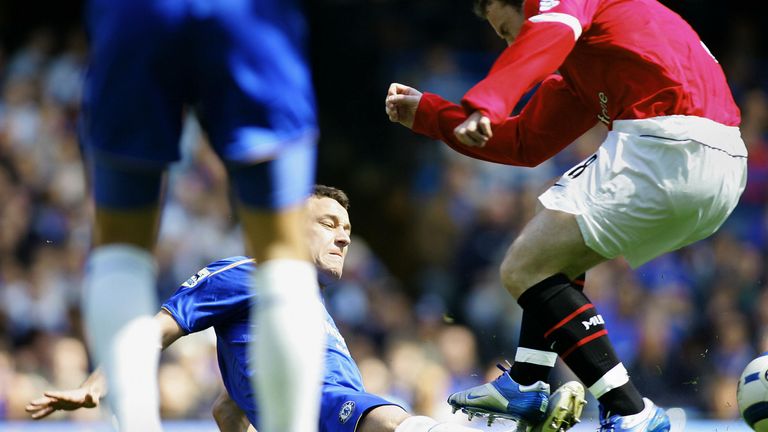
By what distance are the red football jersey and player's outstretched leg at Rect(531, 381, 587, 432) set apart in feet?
2.93

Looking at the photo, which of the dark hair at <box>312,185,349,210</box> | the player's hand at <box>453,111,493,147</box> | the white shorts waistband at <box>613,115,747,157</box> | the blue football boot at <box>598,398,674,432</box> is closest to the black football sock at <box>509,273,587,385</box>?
the blue football boot at <box>598,398,674,432</box>

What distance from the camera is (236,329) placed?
403cm

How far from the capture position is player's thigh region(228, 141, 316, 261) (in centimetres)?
245

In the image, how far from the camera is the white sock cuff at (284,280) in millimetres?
2422

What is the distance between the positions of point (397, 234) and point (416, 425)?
24.9 ft

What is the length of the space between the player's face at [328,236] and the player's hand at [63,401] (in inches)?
38.7

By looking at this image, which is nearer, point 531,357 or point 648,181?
point 648,181

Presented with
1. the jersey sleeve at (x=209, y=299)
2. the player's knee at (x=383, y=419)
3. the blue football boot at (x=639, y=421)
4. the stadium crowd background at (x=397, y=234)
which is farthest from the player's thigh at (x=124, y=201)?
the stadium crowd background at (x=397, y=234)

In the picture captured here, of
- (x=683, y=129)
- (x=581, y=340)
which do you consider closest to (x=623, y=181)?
(x=683, y=129)

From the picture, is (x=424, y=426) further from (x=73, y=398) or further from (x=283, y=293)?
(x=283, y=293)

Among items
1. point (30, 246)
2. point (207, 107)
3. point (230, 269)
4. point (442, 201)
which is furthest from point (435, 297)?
point (207, 107)

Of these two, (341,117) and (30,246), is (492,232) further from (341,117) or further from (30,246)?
(30,246)

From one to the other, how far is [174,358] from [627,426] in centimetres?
552

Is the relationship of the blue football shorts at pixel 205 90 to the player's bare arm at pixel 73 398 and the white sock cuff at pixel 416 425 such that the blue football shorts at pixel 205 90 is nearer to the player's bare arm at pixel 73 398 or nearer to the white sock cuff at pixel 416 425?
the player's bare arm at pixel 73 398
